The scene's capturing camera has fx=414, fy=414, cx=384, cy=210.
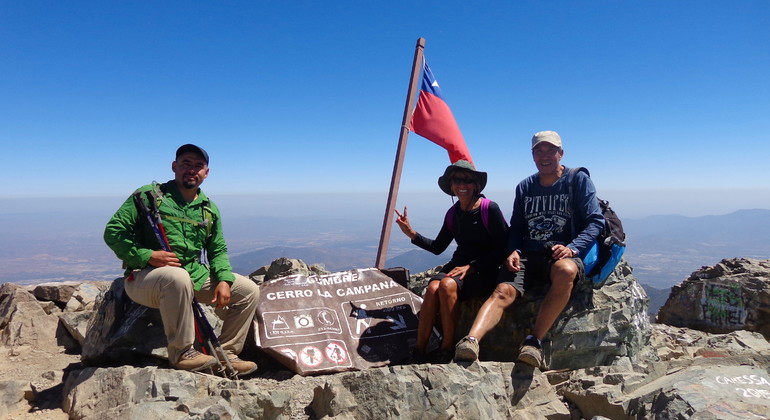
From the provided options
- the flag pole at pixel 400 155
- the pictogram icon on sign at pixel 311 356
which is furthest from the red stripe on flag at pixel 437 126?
the pictogram icon on sign at pixel 311 356

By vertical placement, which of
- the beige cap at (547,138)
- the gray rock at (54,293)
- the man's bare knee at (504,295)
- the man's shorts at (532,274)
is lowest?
the gray rock at (54,293)

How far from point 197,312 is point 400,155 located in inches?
205

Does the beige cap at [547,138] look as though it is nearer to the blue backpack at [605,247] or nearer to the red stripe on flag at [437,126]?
the blue backpack at [605,247]

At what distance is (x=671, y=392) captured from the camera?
3.79 metres

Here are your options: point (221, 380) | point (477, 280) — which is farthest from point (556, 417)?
point (221, 380)

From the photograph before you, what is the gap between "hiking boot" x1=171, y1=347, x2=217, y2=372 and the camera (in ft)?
15.5

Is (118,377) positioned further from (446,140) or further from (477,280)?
(446,140)

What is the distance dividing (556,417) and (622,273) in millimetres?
3133

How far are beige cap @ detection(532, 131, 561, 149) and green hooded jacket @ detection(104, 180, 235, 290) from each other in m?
4.30

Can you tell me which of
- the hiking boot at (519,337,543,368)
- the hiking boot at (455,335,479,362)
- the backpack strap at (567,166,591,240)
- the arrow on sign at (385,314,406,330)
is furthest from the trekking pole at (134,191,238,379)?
the backpack strap at (567,166,591,240)

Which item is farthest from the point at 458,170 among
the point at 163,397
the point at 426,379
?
the point at 163,397

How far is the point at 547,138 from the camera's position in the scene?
17.8 ft

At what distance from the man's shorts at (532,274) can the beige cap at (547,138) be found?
145 centimetres

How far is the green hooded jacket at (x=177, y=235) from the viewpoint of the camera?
468 cm
